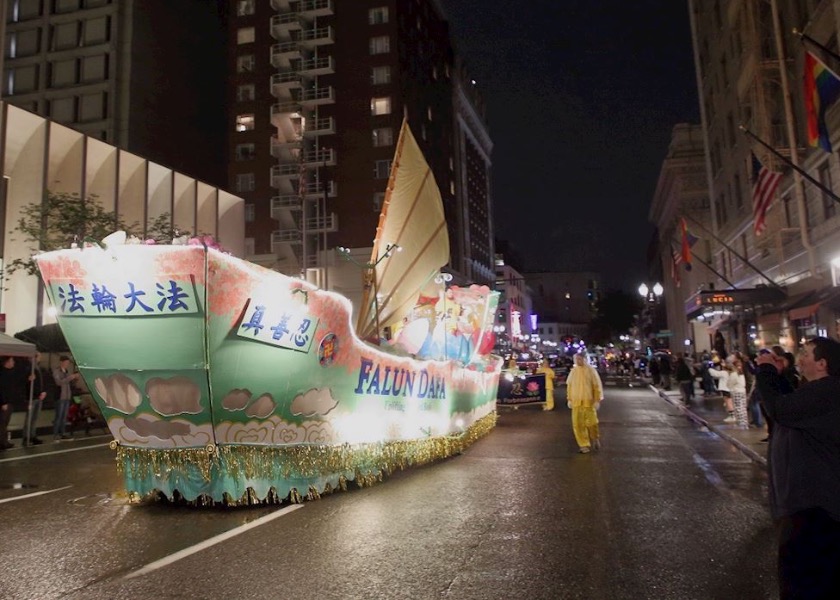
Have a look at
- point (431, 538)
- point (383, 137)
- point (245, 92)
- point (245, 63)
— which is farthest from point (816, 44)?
point (245, 63)

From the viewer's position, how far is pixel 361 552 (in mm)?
5242

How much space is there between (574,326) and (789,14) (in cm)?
12315

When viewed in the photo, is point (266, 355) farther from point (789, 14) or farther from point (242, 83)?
point (242, 83)

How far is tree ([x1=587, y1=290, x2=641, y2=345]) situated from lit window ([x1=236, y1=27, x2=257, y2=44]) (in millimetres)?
56813

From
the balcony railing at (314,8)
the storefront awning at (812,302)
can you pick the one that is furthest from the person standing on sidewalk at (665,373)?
the balcony railing at (314,8)

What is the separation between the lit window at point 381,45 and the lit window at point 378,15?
131cm

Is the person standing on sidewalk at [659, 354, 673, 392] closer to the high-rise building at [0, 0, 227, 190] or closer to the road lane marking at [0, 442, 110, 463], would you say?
the road lane marking at [0, 442, 110, 463]

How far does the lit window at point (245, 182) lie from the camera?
49.2m

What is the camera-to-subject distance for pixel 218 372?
6387 millimetres

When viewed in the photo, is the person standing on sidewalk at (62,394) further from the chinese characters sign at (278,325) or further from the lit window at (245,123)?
the lit window at (245,123)

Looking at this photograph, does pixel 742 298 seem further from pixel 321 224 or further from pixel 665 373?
pixel 321 224

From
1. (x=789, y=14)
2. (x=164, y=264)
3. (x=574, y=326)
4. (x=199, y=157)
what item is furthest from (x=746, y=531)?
(x=574, y=326)

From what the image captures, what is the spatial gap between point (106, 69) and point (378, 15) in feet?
67.7

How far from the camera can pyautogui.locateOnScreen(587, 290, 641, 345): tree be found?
8331cm
